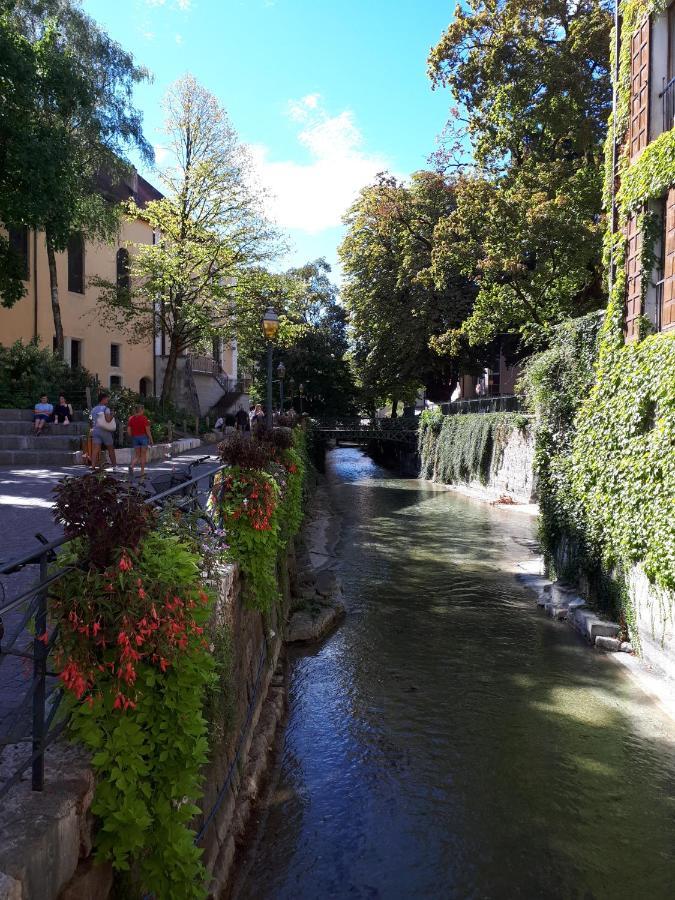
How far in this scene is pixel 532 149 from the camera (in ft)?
71.9

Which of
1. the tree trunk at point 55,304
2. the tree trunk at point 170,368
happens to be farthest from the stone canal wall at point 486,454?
the tree trunk at point 55,304

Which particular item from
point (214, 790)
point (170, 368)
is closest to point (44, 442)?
point (170, 368)

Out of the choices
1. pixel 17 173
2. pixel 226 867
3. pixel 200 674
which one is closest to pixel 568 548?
pixel 226 867

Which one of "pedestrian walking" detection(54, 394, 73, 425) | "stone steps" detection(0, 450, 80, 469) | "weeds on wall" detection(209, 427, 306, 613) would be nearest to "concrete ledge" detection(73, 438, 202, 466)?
"stone steps" detection(0, 450, 80, 469)

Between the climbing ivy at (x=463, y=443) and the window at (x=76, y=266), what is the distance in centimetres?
1682

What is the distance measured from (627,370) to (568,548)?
11.1ft

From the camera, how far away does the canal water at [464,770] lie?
196 inches

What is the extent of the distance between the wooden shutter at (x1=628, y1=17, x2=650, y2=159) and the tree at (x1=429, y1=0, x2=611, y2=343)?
871 cm

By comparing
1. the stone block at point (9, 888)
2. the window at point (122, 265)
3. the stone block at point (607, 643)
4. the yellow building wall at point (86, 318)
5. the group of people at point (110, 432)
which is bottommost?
the stone block at point (607, 643)

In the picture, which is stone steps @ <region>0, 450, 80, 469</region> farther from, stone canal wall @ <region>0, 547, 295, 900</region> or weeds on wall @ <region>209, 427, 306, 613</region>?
weeds on wall @ <region>209, 427, 306, 613</region>

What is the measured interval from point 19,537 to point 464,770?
5391 millimetres

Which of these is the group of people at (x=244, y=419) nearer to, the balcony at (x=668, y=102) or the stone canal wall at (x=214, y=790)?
the balcony at (x=668, y=102)

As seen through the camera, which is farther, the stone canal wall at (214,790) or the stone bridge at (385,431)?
the stone bridge at (385,431)

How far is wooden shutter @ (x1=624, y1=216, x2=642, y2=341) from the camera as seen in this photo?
10.0 metres
